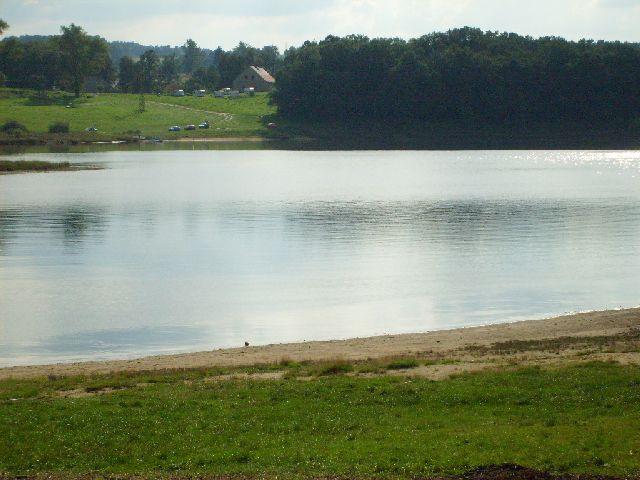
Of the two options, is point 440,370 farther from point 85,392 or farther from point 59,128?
point 59,128

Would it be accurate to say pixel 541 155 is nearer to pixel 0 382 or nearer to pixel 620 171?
pixel 620 171

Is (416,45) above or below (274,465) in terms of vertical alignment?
above

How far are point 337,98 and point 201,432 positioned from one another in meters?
153

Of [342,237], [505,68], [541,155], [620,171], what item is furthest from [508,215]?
[505,68]

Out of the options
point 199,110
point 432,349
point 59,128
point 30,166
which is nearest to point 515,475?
point 432,349

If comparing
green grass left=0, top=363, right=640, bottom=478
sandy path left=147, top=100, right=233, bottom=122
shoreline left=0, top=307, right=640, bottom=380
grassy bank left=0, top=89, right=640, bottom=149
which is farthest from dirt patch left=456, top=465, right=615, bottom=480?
sandy path left=147, top=100, right=233, bottom=122

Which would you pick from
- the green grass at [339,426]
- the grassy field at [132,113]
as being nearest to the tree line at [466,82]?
the grassy field at [132,113]

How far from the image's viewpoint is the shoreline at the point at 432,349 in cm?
2444

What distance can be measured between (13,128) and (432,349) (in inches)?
5621

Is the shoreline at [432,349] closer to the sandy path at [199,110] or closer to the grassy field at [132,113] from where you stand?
the grassy field at [132,113]

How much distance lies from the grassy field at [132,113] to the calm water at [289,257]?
68935 mm

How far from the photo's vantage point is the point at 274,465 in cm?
1472

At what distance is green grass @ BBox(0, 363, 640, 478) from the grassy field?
14772 cm

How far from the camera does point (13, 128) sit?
519 ft
